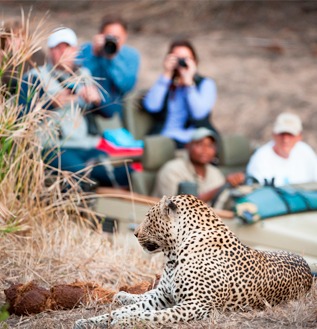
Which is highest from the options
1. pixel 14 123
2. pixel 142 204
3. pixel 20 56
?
pixel 20 56

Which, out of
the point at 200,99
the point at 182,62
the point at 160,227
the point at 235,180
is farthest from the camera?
the point at 200,99

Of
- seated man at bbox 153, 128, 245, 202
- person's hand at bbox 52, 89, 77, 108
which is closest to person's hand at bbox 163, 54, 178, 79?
seated man at bbox 153, 128, 245, 202

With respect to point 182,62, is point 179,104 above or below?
below

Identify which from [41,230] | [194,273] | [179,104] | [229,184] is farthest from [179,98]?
[194,273]

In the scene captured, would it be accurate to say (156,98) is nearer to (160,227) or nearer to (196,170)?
(196,170)

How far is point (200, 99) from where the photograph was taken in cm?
1020

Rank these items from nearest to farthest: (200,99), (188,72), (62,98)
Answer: (62,98) < (188,72) < (200,99)

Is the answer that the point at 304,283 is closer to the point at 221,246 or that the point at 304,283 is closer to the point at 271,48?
the point at 221,246

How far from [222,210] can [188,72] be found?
2371 millimetres

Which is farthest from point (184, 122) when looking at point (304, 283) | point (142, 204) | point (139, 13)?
point (139, 13)

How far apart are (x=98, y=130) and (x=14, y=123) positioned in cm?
306

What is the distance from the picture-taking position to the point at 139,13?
19656mm

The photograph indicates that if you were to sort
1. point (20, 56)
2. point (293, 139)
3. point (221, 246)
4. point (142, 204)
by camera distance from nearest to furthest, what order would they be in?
point (221, 246) → point (20, 56) → point (142, 204) → point (293, 139)

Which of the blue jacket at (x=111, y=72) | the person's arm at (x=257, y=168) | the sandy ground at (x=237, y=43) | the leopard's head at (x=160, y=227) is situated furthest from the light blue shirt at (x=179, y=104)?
the leopard's head at (x=160, y=227)
